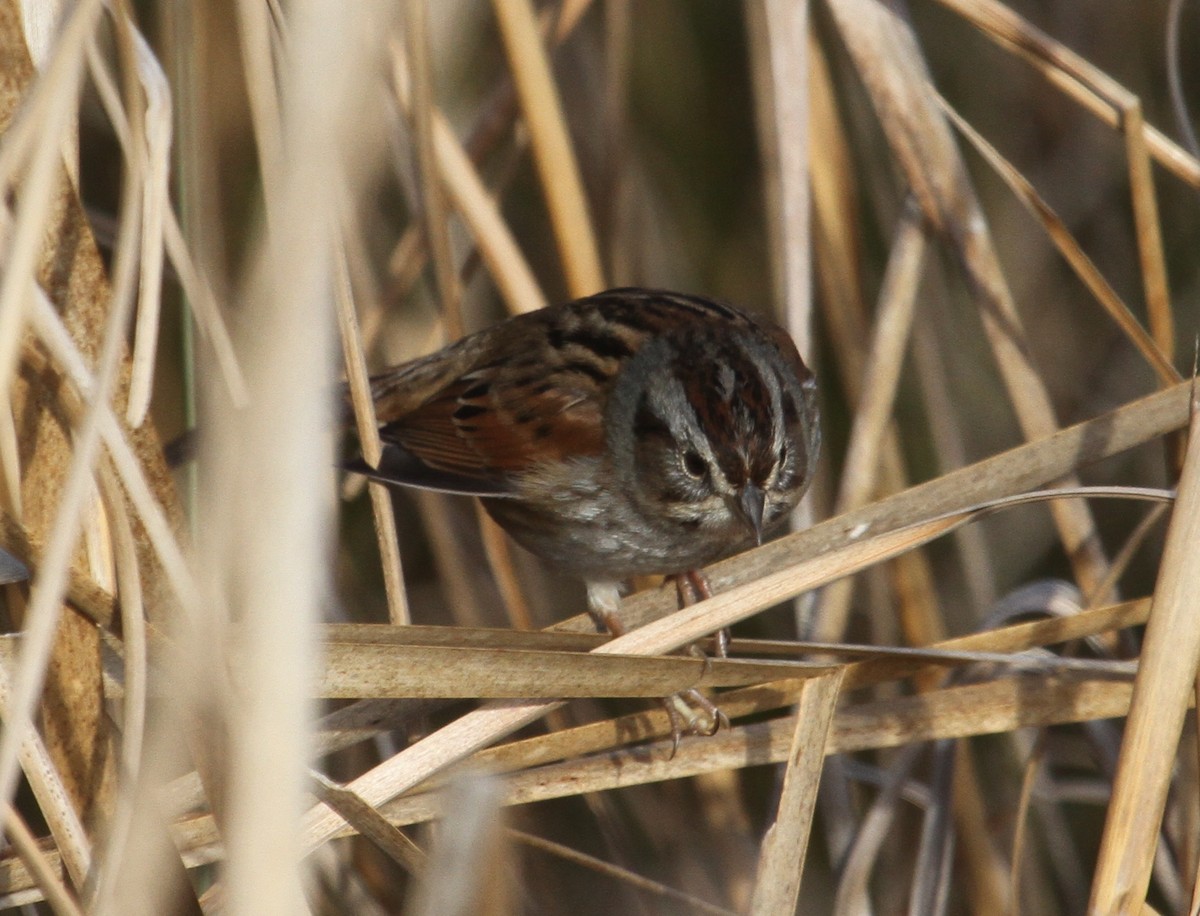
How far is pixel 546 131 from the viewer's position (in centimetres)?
250

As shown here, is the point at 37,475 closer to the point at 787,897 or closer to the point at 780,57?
the point at 787,897

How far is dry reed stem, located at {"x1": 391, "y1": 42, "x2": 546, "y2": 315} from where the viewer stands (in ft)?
8.29

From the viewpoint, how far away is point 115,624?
158 centimetres

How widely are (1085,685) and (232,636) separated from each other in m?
1.21

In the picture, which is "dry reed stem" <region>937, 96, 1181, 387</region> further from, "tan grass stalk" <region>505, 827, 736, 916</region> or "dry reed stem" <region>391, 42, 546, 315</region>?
"tan grass stalk" <region>505, 827, 736, 916</region>

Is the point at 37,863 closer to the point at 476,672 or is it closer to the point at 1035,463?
the point at 476,672

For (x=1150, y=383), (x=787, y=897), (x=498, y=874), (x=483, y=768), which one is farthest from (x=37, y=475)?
(x=1150, y=383)

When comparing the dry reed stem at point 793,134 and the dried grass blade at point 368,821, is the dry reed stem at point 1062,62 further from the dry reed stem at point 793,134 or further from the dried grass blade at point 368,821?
the dried grass blade at point 368,821

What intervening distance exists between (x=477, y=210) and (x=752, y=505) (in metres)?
0.85

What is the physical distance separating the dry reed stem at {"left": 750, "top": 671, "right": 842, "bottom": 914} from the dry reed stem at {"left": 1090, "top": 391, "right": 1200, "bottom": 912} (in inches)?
12.8

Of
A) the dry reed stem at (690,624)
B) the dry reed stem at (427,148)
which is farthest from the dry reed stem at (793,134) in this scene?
the dry reed stem at (690,624)

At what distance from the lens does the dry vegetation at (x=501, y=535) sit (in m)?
1.05

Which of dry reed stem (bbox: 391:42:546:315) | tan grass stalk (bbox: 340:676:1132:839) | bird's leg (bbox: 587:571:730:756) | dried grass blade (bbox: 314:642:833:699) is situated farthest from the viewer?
dry reed stem (bbox: 391:42:546:315)

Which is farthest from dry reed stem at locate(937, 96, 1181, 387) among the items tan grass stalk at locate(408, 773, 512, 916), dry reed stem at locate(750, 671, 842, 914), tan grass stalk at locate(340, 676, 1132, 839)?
tan grass stalk at locate(408, 773, 512, 916)
